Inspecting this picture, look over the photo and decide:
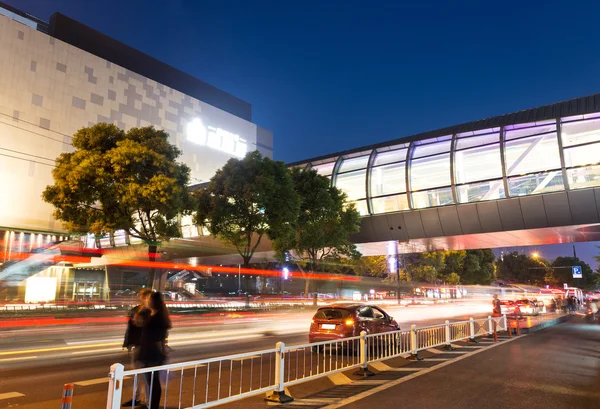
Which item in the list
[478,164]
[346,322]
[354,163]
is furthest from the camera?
[354,163]

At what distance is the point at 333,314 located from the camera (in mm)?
13984

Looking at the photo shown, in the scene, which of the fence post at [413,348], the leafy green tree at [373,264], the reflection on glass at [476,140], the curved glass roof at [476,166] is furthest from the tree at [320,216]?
the leafy green tree at [373,264]

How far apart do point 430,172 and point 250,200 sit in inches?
454

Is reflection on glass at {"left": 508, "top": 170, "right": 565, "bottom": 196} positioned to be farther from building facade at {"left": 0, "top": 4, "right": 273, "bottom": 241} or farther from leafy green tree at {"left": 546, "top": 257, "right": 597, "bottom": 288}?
leafy green tree at {"left": 546, "top": 257, "right": 597, "bottom": 288}

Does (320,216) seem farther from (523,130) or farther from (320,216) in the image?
(523,130)

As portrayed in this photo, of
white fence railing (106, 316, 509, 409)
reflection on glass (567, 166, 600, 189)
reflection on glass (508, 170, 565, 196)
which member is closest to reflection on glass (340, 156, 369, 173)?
reflection on glass (508, 170, 565, 196)

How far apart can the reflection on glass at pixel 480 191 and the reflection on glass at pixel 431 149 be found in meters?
3.07

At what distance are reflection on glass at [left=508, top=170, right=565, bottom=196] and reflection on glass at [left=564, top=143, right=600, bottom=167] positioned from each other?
0.84 m

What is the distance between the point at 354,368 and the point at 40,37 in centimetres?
5191

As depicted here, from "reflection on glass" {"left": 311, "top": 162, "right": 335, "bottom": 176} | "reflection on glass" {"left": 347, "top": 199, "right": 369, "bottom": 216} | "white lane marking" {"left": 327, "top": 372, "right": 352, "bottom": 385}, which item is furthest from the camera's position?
"reflection on glass" {"left": 311, "top": 162, "right": 335, "bottom": 176}

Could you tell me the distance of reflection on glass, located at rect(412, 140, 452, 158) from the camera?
27.8 metres

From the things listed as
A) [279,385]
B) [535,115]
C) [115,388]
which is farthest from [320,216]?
[115,388]

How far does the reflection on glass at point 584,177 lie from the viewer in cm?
2208

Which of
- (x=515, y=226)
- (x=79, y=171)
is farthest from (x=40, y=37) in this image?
(x=515, y=226)
